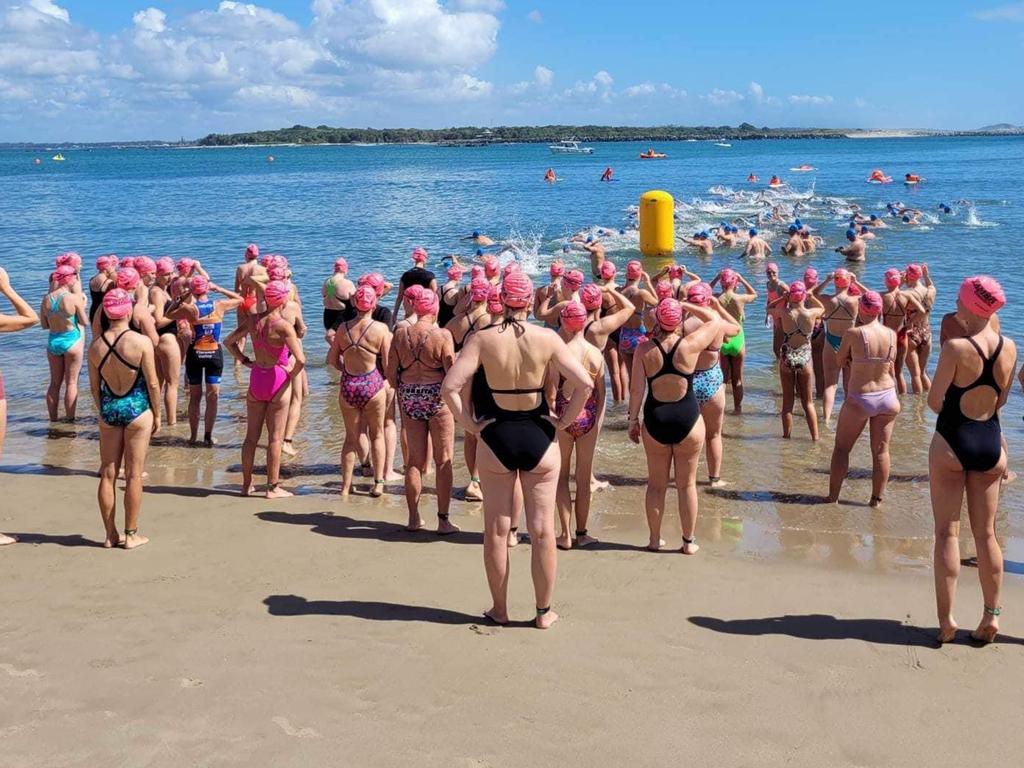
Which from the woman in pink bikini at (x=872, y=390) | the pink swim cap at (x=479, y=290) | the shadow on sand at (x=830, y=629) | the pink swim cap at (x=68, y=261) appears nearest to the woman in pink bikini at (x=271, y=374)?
the pink swim cap at (x=479, y=290)

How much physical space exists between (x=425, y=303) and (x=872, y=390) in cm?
356

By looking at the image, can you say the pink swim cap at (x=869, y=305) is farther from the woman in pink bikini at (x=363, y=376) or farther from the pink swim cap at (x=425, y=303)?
the woman in pink bikini at (x=363, y=376)

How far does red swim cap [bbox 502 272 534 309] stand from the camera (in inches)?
194

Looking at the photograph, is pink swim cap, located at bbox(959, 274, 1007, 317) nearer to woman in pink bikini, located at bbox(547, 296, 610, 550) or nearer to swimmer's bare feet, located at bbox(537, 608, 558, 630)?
woman in pink bikini, located at bbox(547, 296, 610, 550)

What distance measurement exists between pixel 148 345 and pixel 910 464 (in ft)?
21.9

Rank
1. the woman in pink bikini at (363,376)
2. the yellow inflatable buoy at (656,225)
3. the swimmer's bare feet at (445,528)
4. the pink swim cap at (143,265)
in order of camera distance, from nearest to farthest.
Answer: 1. the swimmer's bare feet at (445,528)
2. the woman in pink bikini at (363,376)
3. the pink swim cap at (143,265)
4. the yellow inflatable buoy at (656,225)

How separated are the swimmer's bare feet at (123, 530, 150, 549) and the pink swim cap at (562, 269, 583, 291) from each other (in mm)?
4184

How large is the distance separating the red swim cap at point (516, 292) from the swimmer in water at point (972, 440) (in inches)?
85.6

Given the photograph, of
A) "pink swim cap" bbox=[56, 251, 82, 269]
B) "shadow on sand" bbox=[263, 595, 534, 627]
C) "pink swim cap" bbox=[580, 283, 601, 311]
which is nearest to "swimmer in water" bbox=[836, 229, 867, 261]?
"pink swim cap" bbox=[580, 283, 601, 311]

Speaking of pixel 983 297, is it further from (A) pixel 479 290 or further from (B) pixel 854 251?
(B) pixel 854 251

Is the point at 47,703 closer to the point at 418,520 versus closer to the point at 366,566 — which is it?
the point at 366,566

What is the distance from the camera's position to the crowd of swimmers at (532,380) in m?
4.96

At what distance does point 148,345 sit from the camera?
6.32 m

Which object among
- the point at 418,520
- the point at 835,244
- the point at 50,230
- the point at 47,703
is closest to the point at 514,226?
the point at 835,244
